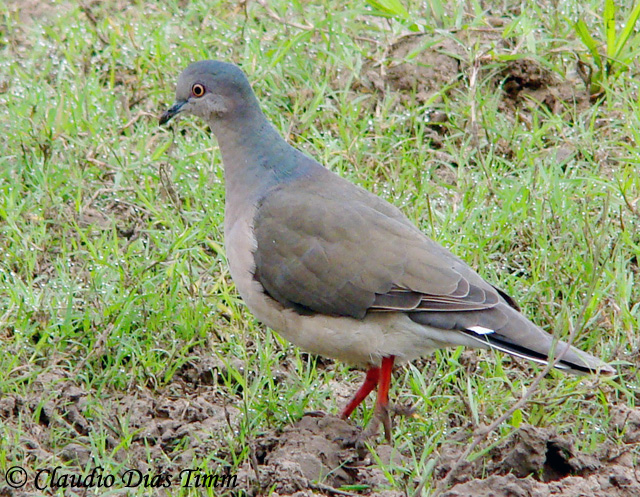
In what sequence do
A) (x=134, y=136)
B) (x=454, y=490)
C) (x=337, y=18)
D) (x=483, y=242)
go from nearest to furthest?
(x=454, y=490) → (x=483, y=242) → (x=134, y=136) → (x=337, y=18)

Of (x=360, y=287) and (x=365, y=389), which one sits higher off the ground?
(x=360, y=287)

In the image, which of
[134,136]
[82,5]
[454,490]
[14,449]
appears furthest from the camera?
[82,5]

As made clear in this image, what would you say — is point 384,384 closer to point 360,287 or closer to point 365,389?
point 365,389

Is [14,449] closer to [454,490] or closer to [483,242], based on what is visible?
[454,490]

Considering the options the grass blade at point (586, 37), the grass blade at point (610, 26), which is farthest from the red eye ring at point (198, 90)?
the grass blade at point (610, 26)

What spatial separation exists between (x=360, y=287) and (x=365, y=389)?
555 mm

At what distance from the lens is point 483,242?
5.79 m

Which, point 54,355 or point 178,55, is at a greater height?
point 178,55

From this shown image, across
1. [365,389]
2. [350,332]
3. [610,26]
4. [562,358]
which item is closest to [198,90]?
[350,332]

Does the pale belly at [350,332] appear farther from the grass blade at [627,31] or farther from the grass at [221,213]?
the grass blade at [627,31]

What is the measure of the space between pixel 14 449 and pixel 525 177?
3.33 metres

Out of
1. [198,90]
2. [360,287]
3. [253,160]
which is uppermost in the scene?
[198,90]

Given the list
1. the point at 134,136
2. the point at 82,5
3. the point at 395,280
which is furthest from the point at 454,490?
the point at 82,5

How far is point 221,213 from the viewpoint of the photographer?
6137mm
